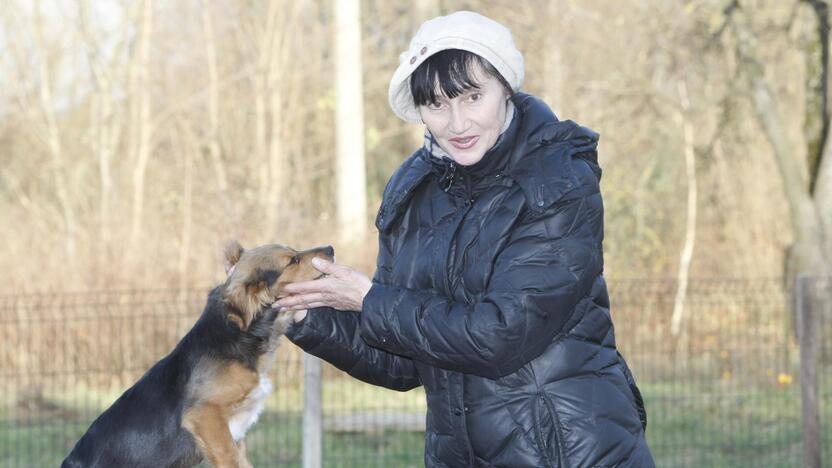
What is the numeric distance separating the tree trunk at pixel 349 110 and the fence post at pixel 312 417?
1008 centimetres

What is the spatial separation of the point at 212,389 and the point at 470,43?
2410 millimetres

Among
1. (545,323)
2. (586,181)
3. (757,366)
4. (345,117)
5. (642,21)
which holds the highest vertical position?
(642,21)

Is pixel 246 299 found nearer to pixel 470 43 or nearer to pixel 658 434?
pixel 470 43

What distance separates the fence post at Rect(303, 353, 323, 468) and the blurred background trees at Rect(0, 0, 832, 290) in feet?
21.7

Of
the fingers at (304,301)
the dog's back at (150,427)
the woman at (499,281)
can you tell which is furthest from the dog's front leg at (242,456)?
the woman at (499,281)

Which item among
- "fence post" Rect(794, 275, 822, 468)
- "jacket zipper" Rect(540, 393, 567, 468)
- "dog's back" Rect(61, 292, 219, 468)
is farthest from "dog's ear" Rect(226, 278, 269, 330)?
"fence post" Rect(794, 275, 822, 468)

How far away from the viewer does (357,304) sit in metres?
3.38

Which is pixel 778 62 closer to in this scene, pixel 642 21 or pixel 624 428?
pixel 642 21

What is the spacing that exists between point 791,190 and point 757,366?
7.48 m

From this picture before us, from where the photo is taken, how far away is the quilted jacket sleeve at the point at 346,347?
3.58 meters

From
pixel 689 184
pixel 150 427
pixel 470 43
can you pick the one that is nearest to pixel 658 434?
pixel 150 427

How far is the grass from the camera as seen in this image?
29.8 feet

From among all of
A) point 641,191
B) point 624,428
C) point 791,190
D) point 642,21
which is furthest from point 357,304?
point 641,191

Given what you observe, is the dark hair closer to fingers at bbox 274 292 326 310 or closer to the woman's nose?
the woman's nose
